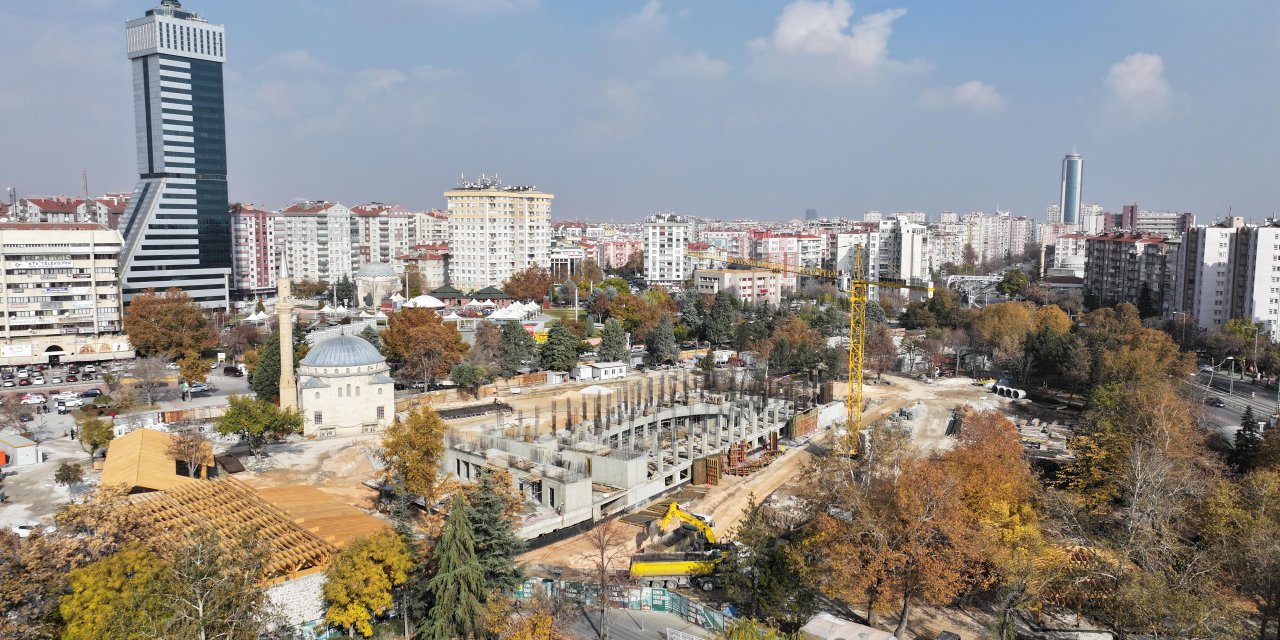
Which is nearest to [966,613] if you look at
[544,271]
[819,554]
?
[819,554]

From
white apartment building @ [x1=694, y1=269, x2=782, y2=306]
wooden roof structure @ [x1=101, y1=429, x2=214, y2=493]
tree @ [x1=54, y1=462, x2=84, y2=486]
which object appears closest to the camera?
wooden roof structure @ [x1=101, y1=429, x2=214, y2=493]

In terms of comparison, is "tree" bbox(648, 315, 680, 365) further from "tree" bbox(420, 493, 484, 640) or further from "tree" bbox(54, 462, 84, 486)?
"tree" bbox(420, 493, 484, 640)

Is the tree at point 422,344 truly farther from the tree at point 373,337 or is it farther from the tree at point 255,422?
the tree at point 255,422

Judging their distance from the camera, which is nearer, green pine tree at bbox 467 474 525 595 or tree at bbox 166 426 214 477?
green pine tree at bbox 467 474 525 595

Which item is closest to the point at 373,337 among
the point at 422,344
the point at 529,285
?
the point at 422,344

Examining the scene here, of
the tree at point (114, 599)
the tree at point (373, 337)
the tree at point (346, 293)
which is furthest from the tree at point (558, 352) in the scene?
the tree at point (346, 293)

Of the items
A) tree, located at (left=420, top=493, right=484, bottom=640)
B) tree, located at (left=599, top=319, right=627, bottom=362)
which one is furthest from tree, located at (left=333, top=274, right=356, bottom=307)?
tree, located at (left=420, top=493, right=484, bottom=640)

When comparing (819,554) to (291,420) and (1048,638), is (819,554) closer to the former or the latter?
(1048,638)
